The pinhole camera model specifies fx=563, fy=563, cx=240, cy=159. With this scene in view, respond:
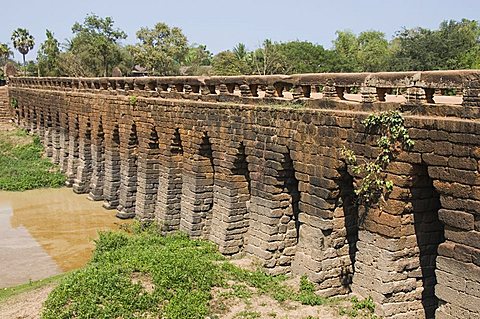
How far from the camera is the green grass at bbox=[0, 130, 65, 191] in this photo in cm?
2358

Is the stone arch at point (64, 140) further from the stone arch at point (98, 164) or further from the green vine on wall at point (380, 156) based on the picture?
the green vine on wall at point (380, 156)

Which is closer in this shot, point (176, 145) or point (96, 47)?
point (176, 145)

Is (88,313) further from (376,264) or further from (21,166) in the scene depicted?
(21,166)

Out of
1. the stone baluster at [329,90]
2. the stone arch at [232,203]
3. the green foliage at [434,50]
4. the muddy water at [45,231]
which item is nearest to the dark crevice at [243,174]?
the stone arch at [232,203]

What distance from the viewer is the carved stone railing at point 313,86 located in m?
7.89

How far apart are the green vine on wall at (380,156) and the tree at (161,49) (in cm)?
4350

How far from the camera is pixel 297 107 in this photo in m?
10.7

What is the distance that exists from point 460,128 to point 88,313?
6331 mm

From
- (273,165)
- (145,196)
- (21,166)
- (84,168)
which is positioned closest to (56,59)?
(21,166)

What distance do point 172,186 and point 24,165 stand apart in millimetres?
13401

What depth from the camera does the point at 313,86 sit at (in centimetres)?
1107

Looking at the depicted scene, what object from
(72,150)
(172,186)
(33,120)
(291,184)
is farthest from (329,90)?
(33,120)

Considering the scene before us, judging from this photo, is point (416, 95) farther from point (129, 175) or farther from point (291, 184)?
point (129, 175)

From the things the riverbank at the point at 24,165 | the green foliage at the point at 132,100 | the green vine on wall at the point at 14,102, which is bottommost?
the riverbank at the point at 24,165
